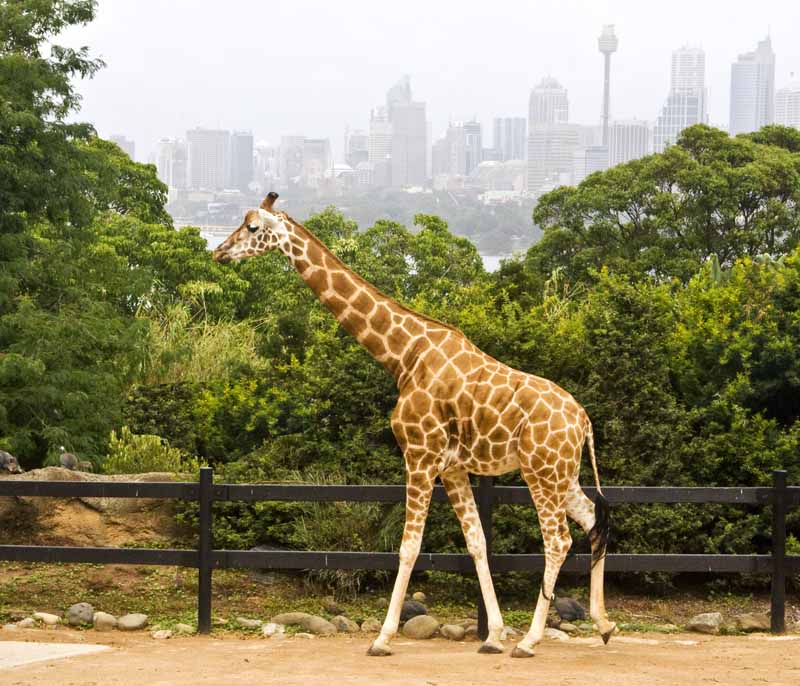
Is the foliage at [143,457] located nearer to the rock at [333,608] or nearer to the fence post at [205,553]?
the rock at [333,608]

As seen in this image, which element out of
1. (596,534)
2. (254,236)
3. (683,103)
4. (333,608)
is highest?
(683,103)

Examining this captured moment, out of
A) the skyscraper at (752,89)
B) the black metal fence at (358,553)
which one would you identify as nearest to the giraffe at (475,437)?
the black metal fence at (358,553)

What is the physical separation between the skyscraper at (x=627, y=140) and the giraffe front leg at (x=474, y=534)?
131971 millimetres

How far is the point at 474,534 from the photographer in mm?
8703

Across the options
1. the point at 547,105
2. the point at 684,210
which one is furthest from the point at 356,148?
the point at 684,210

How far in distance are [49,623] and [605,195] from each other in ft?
110

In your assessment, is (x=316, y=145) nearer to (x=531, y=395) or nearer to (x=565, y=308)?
(x=565, y=308)

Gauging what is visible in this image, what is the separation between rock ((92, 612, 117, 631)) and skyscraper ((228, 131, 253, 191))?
258 feet

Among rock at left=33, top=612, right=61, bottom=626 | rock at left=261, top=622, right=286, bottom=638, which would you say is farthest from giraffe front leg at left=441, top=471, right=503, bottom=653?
rock at left=33, top=612, right=61, bottom=626

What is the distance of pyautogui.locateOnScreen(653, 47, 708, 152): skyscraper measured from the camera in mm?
148625

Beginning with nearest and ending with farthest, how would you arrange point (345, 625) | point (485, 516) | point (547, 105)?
point (485, 516) < point (345, 625) < point (547, 105)

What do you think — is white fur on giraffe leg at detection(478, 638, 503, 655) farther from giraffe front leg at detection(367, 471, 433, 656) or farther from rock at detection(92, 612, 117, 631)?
rock at detection(92, 612, 117, 631)

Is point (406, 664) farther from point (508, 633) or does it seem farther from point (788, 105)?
point (788, 105)

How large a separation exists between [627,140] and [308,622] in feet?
444
